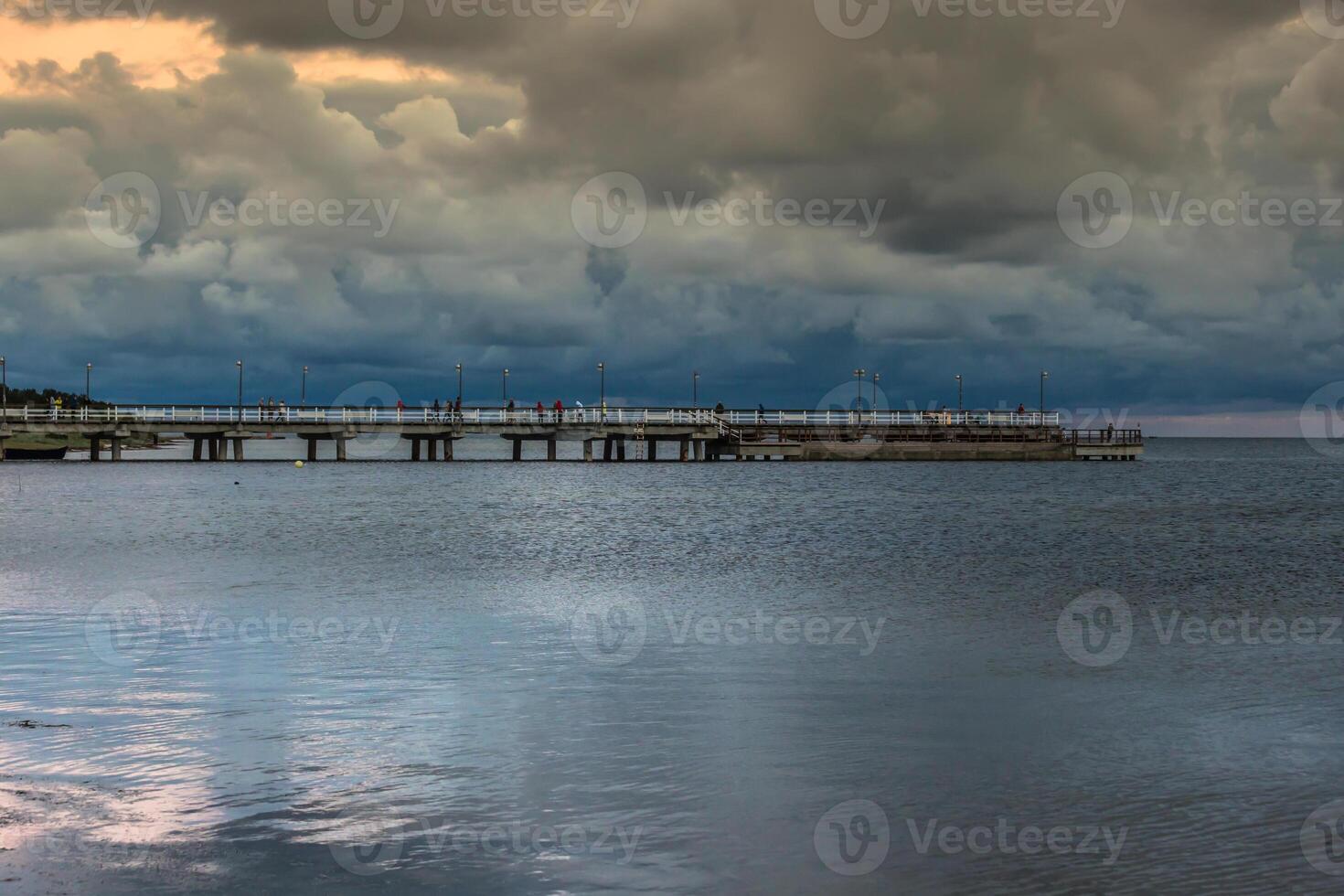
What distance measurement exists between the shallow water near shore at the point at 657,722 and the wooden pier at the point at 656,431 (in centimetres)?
5847

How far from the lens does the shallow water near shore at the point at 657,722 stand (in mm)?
9359

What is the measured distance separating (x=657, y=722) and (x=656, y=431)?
87716 millimetres

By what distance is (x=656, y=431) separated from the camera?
102 m

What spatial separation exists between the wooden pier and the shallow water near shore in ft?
192

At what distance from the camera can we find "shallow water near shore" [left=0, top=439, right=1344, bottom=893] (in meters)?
9.36

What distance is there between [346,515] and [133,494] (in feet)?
63.6
